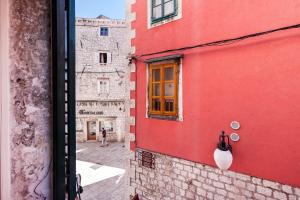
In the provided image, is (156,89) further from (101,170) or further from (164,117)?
(101,170)

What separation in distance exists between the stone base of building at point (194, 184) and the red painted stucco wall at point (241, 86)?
0.64 ft

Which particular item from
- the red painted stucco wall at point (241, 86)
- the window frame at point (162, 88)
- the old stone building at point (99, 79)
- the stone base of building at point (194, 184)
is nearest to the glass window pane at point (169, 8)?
the red painted stucco wall at point (241, 86)

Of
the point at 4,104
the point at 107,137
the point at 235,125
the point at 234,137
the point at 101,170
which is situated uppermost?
the point at 4,104

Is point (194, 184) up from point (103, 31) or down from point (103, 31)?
down

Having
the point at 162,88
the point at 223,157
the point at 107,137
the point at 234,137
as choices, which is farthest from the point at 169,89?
the point at 107,137

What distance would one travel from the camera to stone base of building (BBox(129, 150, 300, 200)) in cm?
439

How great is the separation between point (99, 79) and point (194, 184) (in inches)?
593

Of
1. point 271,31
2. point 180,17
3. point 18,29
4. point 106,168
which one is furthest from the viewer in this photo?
point 106,168

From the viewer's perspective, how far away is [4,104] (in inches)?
51.3

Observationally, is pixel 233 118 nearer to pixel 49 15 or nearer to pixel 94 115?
pixel 49 15

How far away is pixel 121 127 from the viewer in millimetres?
19281

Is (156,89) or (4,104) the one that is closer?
(4,104)

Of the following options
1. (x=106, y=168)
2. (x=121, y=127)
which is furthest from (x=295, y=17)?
(x=121, y=127)

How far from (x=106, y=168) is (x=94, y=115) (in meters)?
6.44
